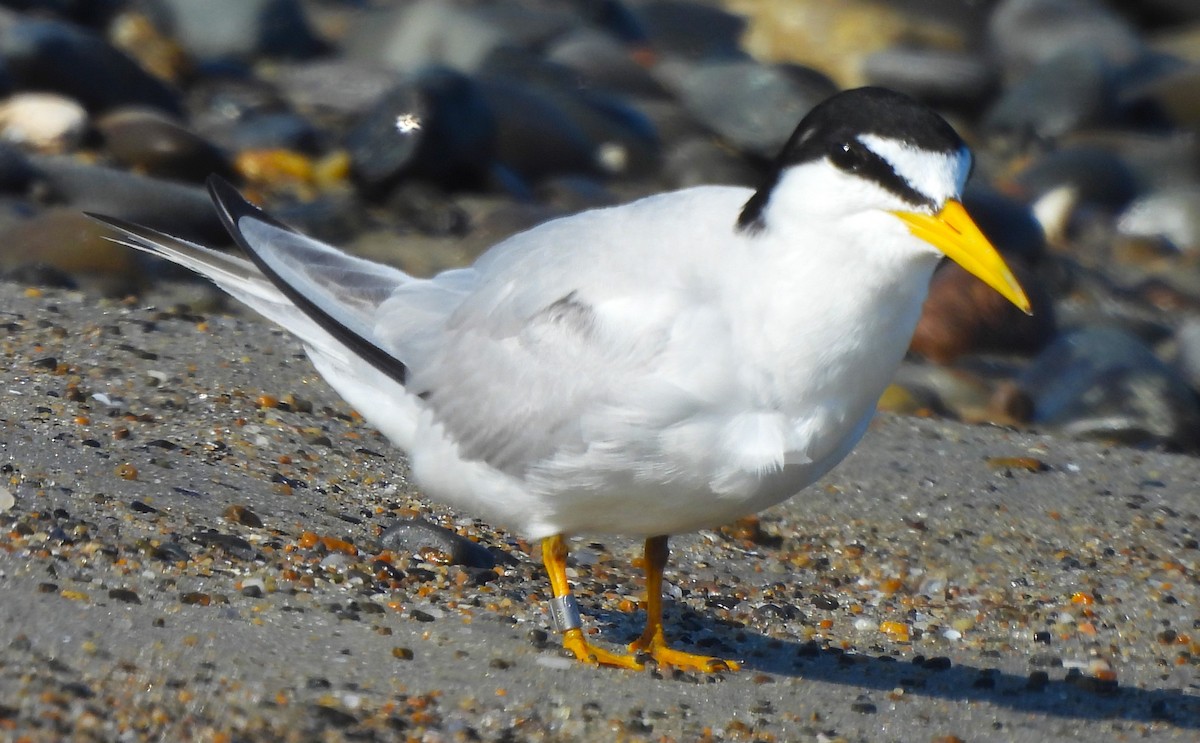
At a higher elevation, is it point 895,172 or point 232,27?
point 232,27

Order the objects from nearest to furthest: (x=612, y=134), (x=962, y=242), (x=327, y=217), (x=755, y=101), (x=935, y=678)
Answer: (x=962, y=242)
(x=935, y=678)
(x=327, y=217)
(x=612, y=134)
(x=755, y=101)

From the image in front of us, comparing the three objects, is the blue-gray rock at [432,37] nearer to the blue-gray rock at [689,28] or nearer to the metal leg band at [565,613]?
the blue-gray rock at [689,28]

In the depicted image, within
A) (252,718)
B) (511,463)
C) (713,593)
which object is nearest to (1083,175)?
(713,593)

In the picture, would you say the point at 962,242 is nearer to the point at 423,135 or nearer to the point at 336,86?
the point at 423,135

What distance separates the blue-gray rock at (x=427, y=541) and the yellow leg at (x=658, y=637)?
0.55m

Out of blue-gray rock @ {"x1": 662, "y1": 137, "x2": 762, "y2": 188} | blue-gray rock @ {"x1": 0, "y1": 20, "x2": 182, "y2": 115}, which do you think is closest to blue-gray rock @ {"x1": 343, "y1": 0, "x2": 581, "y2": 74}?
blue-gray rock @ {"x1": 662, "y1": 137, "x2": 762, "y2": 188}

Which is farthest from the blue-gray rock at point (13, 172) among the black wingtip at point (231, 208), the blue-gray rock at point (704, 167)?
the blue-gray rock at point (704, 167)

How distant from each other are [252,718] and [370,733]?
23 cm

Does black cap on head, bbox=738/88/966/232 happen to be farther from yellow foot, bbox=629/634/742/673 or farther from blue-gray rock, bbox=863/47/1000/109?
blue-gray rock, bbox=863/47/1000/109

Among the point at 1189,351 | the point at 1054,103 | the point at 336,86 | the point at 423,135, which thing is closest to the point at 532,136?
the point at 423,135

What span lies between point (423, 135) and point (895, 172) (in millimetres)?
5849

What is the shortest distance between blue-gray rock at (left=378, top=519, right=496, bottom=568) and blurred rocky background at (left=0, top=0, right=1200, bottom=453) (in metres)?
2.59

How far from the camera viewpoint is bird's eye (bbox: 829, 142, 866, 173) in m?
3.24

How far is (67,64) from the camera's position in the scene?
8977mm
